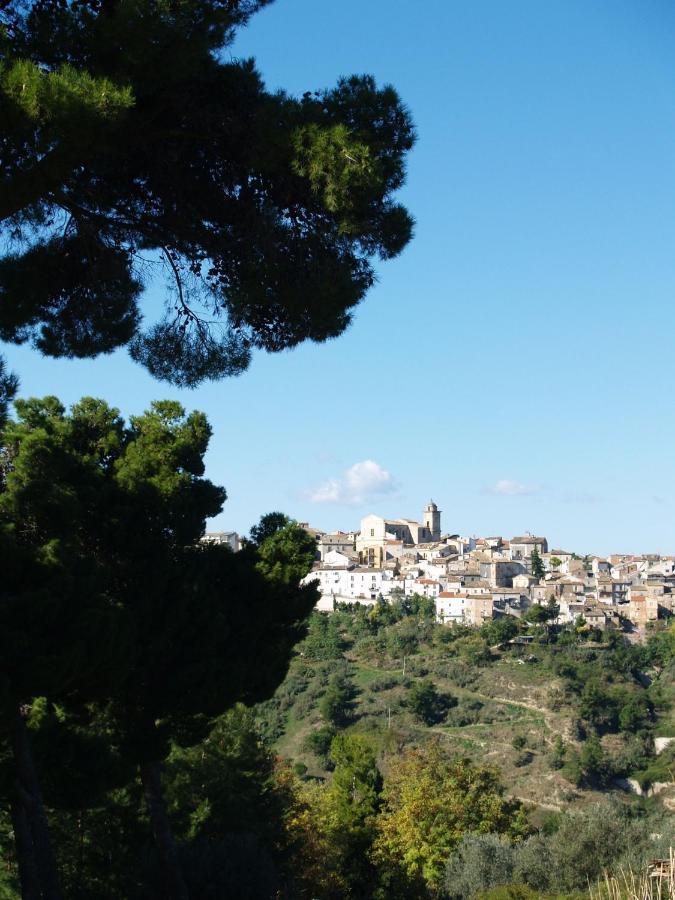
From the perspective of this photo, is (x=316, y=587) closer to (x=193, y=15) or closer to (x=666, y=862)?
(x=666, y=862)

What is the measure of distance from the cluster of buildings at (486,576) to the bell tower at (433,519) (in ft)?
7.78

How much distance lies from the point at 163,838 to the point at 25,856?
81.8 inches

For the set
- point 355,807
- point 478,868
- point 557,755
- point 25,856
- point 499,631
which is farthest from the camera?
point 499,631

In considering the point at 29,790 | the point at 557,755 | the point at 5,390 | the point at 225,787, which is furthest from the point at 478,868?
the point at 557,755

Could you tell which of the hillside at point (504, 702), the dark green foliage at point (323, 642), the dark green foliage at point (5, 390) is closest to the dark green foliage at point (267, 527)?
the dark green foliage at point (5, 390)

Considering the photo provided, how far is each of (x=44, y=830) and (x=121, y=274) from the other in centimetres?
412

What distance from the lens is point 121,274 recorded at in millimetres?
7191

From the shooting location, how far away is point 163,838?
945cm

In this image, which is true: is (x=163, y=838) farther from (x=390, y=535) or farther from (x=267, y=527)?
(x=390, y=535)

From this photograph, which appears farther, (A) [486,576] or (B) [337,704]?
(A) [486,576]

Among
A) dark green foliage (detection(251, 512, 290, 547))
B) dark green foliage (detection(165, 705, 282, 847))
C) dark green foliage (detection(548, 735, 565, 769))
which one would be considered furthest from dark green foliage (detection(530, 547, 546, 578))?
dark green foliage (detection(251, 512, 290, 547))

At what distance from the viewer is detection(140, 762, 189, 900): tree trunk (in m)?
9.31

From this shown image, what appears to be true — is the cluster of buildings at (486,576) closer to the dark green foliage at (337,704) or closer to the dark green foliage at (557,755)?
the dark green foliage at (337,704)

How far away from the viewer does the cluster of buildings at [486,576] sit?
7125 cm
